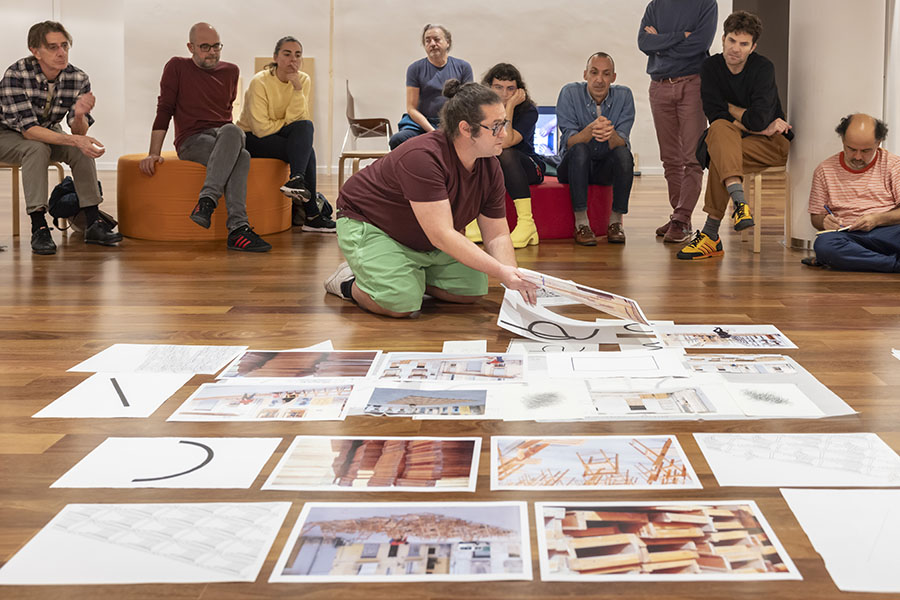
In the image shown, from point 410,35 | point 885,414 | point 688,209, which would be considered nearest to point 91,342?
point 885,414

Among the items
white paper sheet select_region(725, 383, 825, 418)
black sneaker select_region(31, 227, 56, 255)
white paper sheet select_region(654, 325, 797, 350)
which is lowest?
white paper sheet select_region(725, 383, 825, 418)

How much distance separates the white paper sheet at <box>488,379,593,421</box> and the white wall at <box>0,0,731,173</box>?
7.92 meters

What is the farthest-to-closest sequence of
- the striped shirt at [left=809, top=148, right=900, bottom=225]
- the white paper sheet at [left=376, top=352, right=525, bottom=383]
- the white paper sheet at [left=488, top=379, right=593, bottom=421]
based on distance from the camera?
the striped shirt at [left=809, top=148, right=900, bottom=225], the white paper sheet at [left=376, top=352, right=525, bottom=383], the white paper sheet at [left=488, top=379, right=593, bottom=421]

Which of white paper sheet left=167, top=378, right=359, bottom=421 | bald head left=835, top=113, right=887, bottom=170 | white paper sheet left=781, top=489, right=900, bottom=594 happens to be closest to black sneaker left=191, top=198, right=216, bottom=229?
white paper sheet left=167, top=378, right=359, bottom=421

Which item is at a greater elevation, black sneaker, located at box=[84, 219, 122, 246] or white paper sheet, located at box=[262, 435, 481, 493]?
black sneaker, located at box=[84, 219, 122, 246]

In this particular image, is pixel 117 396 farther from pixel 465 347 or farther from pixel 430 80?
pixel 430 80

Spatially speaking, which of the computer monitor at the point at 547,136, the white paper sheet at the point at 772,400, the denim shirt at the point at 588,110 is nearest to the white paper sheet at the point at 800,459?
the white paper sheet at the point at 772,400

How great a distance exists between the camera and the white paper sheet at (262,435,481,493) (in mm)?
2033

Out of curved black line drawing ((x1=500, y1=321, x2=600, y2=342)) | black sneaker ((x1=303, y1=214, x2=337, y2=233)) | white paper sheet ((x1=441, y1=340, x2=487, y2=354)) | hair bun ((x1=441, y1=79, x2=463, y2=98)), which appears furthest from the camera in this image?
black sneaker ((x1=303, y1=214, x2=337, y2=233))

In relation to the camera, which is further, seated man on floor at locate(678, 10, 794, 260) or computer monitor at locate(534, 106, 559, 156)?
computer monitor at locate(534, 106, 559, 156)

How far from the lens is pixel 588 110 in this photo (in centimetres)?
558

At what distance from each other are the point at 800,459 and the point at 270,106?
14.7 ft

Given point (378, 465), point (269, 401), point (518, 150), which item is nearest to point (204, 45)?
point (518, 150)

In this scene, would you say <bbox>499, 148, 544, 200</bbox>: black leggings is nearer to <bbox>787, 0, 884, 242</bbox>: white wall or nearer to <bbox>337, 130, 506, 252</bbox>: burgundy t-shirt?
<bbox>787, 0, 884, 242</bbox>: white wall
